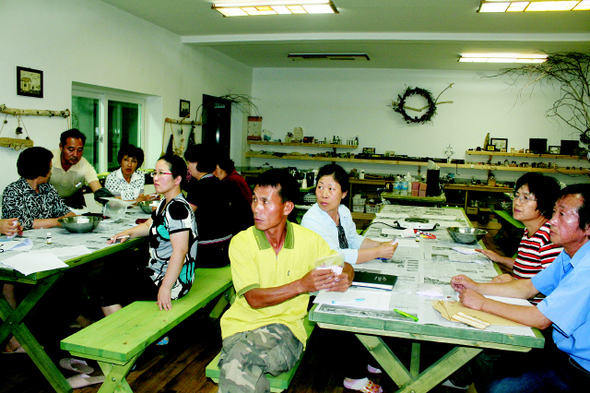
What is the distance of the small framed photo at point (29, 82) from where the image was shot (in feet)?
14.3

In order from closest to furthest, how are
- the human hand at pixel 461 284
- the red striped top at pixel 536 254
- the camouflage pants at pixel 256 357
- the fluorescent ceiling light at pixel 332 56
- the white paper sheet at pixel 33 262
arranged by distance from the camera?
1. the camouflage pants at pixel 256 357
2. the human hand at pixel 461 284
3. the white paper sheet at pixel 33 262
4. the red striped top at pixel 536 254
5. the fluorescent ceiling light at pixel 332 56

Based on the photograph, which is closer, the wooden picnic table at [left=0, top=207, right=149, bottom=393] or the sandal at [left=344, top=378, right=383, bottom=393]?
the wooden picnic table at [left=0, top=207, right=149, bottom=393]

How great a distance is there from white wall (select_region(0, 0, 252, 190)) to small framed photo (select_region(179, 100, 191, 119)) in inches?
4.1

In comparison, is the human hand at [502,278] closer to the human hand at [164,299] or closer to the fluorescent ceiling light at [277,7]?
the human hand at [164,299]

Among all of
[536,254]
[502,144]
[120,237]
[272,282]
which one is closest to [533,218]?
[536,254]

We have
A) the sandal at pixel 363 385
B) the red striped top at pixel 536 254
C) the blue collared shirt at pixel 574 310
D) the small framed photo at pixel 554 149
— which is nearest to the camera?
the blue collared shirt at pixel 574 310

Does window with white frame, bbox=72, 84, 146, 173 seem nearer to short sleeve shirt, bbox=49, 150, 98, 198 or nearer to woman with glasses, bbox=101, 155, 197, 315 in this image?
short sleeve shirt, bbox=49, 150, 98, 198

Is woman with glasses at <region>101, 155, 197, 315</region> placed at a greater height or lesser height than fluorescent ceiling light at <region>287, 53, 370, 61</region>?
Result: lesser

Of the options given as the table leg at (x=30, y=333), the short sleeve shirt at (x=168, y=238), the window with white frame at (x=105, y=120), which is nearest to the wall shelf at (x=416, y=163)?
the window with white frame at (x=105, y=120)

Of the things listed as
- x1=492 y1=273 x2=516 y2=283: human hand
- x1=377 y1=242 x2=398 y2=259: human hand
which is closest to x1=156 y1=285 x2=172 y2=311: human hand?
x1=377 y1=242 x2=398 y2=259: human hand

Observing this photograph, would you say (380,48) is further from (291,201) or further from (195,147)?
(291,201)

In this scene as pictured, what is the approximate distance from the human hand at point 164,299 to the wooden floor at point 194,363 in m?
0.55


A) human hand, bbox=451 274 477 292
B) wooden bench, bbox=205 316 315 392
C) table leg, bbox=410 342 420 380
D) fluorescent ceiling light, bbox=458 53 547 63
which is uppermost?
fluorescent ceiling light, bbox=458 53 547 63

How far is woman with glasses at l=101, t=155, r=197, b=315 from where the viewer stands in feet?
8.14
